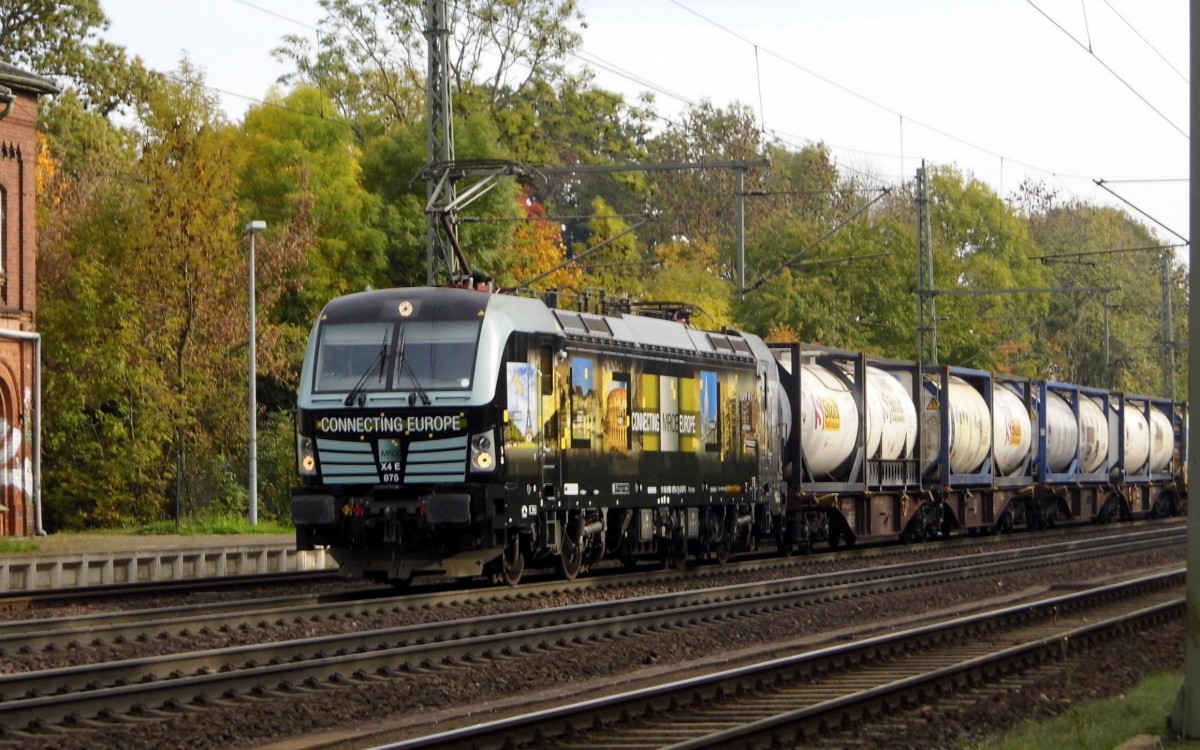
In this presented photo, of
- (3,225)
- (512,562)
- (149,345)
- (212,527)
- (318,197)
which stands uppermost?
(318,197)

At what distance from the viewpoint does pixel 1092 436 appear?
1671 inches

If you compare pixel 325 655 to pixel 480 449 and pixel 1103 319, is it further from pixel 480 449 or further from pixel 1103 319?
pixel 1103 319

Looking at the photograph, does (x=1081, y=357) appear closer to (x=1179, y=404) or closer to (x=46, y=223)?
(x=1179, y=404)

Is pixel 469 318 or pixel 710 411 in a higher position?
pixel 469 318

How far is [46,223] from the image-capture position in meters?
46.3

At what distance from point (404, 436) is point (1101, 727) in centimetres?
993

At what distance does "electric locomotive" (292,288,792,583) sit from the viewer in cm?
1950

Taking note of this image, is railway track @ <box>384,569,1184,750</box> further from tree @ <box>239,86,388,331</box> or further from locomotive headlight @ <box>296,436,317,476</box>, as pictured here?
tree @ <box>239,86,388,331</box>

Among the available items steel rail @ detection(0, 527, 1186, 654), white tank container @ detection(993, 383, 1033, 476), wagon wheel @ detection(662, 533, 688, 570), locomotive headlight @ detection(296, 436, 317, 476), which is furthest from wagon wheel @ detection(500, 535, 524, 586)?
white tank container @ detection(993, 383, 1033, 476)

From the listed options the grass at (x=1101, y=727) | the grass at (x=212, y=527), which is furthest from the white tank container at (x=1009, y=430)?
the grass at (x=1101, y=727)

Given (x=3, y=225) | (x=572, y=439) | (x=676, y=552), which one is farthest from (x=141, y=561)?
(x=3, y=225)

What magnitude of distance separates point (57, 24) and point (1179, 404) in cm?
3908

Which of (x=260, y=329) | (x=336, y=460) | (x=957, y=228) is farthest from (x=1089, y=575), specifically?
(x=957, y=228)

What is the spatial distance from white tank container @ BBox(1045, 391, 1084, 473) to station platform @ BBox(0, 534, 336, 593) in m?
18.1
